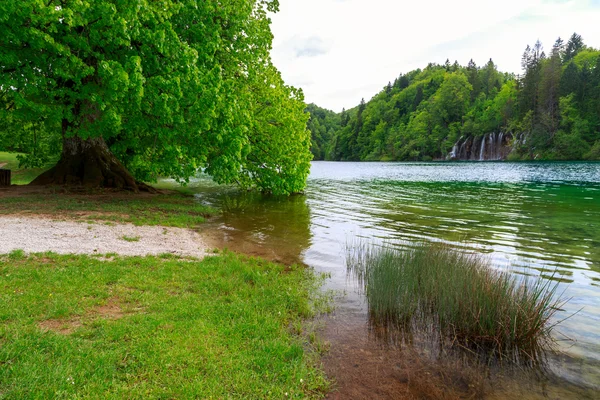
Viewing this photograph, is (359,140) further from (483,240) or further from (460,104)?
(483,240)

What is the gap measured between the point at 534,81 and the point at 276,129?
107 meters

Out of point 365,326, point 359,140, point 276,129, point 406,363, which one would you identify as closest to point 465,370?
point 406,363

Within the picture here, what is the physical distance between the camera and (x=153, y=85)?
14.9 metres

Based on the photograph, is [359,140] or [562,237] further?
[359,140]

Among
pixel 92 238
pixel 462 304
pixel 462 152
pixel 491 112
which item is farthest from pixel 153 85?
pixel 491 112

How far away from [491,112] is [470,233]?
122393mm

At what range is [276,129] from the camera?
22312 millimetres

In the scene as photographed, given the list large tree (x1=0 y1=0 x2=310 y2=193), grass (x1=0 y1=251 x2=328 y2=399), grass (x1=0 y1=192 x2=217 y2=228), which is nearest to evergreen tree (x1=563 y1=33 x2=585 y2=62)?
large tree (x1=0 y1=0 x2=310 y2=193)

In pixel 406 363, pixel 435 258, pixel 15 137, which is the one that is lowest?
pixel 406 363

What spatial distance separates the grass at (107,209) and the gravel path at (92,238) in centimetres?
108

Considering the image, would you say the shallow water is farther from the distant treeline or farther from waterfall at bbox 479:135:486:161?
waterfall at bbox 479:135:486:161

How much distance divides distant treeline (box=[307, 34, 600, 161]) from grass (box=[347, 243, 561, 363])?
7260 centimetres

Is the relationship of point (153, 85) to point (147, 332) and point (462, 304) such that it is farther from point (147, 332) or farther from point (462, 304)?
point (462, 304)

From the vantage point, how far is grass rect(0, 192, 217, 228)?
1373 centimetres
